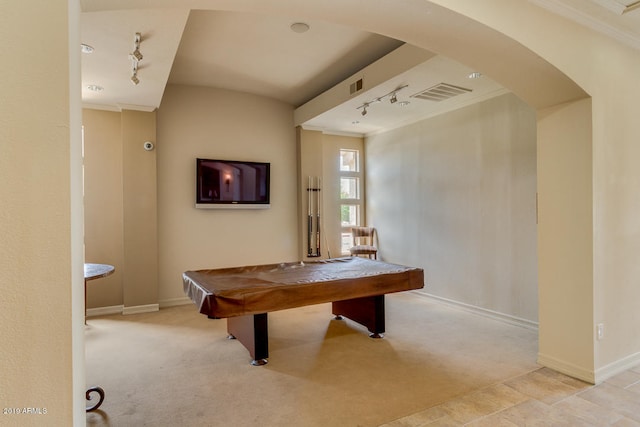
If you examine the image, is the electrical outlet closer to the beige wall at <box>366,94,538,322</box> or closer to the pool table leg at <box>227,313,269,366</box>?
the beige wall at <box>366,94,538,322</box>

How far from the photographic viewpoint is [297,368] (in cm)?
303

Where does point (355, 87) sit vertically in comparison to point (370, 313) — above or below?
above

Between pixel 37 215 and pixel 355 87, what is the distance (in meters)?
4.07

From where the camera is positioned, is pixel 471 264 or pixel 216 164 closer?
pixel 471 264

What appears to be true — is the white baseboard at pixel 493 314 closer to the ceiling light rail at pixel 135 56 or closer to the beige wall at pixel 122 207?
the beige wall at pixel 122 207

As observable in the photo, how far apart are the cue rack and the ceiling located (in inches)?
43.8

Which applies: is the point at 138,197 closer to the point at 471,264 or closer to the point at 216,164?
the point at 216,164

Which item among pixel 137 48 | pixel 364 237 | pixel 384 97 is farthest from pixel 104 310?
pixel 384 97

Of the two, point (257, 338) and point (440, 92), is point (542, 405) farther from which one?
point (440, 92)

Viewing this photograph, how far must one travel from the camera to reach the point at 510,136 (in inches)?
166

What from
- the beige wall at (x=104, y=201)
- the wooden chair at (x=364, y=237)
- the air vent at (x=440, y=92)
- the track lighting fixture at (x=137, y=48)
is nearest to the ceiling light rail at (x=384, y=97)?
the air vent at (x=440, y=92)

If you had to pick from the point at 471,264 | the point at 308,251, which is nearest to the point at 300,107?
the point at 308,251

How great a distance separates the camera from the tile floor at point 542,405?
7.24 ft

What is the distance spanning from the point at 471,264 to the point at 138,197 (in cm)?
470
